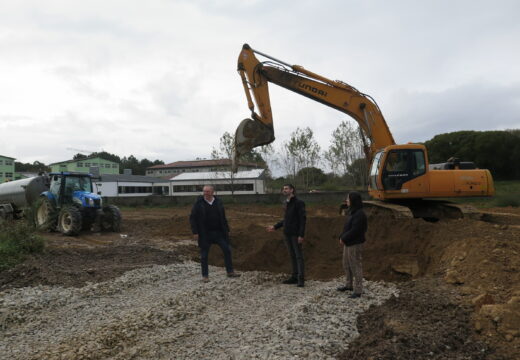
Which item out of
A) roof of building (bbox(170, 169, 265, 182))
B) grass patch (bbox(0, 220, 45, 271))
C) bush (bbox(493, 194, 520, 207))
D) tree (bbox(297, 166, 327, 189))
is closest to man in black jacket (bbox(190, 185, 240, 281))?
grass patch (bbox(0, 220, 45, 271))

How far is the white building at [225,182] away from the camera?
1545 inches

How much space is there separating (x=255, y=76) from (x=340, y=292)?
6.70 m

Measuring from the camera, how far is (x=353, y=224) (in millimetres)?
5695

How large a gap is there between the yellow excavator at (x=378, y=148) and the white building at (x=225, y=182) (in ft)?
84.4

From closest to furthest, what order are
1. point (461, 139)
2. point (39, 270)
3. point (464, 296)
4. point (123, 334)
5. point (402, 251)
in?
point (123, 334)
point (464, 296)
point (39, 270)
point (402, 251)
point (461, 139)

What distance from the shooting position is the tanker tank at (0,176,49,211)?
1684cm

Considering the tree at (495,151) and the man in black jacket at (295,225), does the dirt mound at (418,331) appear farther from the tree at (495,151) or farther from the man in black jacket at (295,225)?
the tree at (495,151)

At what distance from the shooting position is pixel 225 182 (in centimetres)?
3959

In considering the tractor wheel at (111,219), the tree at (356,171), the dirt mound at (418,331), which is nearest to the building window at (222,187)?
the tree at (356,171)

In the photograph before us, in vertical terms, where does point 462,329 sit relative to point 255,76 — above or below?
below

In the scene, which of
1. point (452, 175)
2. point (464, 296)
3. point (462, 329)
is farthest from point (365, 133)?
point (462, 329)

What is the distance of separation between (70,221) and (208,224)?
8.50 metres

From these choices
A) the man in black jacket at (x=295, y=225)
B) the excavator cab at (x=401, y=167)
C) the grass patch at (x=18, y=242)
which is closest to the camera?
the man in black jacket at (x=295, y=225)

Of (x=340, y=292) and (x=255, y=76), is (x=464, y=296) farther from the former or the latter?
(x=255, y=76)
